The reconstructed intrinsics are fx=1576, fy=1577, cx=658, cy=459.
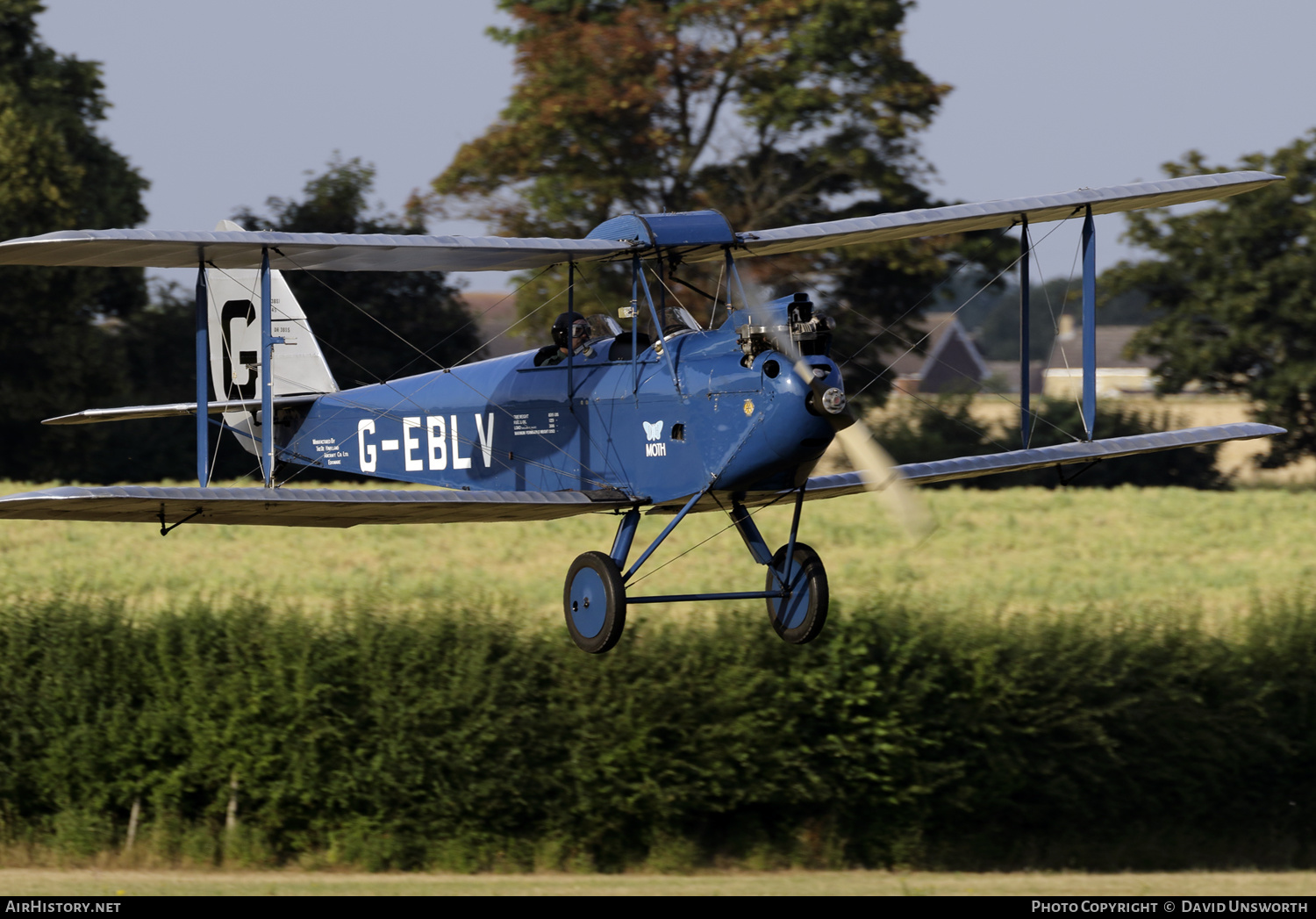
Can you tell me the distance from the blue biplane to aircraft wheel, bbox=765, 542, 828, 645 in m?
0.02

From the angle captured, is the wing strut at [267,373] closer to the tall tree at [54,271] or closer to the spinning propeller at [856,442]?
the spinning propeller at [856,442]

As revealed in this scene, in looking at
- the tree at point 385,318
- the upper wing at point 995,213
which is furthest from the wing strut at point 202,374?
the tree at point 385,318

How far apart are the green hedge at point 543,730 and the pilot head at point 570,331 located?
19.0 m

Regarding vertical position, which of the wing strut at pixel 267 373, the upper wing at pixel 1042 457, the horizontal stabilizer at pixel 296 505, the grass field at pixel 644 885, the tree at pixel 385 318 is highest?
the tree at pixel 385 318

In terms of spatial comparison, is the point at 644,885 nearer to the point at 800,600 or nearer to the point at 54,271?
the point at 800,600

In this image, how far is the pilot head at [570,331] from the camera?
11844 mm

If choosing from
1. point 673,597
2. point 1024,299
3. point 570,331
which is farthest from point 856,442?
point 1024,299

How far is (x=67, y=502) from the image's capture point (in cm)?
977

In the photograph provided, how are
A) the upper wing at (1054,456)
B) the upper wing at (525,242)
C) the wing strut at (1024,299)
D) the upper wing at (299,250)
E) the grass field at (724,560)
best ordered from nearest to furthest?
the upper wing at (299,250) → the upper wing at (525,242) → the upper wing at (1054,456) → the wing strut at (1024,299) → the grass field at (724,560)

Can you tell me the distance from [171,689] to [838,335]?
16.1 m

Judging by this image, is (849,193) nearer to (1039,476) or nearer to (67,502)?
(1039,476)

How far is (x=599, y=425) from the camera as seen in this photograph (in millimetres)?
11555

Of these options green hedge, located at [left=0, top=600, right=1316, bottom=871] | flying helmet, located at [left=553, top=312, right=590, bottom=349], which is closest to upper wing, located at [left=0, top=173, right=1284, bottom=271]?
flying helmet, located at [left=553, top=312, right=590, bottom=349]

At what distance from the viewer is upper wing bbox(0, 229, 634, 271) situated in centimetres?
1087
